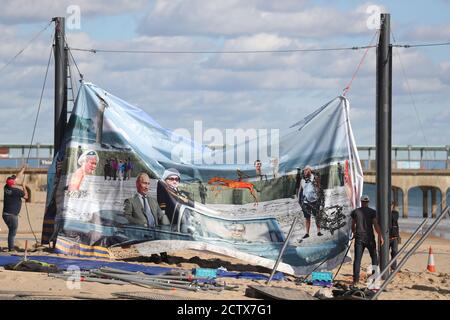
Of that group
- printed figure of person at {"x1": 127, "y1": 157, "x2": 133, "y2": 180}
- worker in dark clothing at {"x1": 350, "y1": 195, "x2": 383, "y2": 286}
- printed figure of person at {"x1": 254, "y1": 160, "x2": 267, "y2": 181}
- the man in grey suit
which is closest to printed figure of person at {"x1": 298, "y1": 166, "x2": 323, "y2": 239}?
printed figure of person at {"x1": 254, "y1": 160, "x2": 267, "y2": 181}

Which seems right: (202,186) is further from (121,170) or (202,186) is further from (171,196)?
(121,170)

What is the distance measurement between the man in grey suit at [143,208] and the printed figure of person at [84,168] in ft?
3.06

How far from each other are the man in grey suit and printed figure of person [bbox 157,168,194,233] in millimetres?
107

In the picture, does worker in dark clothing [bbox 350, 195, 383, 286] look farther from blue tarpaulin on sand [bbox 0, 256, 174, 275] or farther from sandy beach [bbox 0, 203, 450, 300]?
blue tarpaulin on sand [bbox 0, 256, 174, 275]

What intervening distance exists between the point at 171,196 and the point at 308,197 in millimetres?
2488

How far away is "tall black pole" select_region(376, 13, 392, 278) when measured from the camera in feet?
58.9

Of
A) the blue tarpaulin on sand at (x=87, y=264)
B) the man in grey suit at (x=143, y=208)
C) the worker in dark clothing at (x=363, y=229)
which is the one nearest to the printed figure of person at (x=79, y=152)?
the man in grey suit at (x=143, y=208)

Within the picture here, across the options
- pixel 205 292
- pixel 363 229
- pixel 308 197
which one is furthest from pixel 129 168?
pixel 205 292

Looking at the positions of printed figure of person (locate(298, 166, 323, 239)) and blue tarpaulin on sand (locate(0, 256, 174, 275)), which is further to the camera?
printed figure of person (locate(298, 166, 323, 239))

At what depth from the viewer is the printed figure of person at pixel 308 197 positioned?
718 inches

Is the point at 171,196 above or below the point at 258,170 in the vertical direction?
below

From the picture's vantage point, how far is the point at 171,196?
62.1ft

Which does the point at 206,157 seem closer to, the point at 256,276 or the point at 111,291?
the point at 256,276
